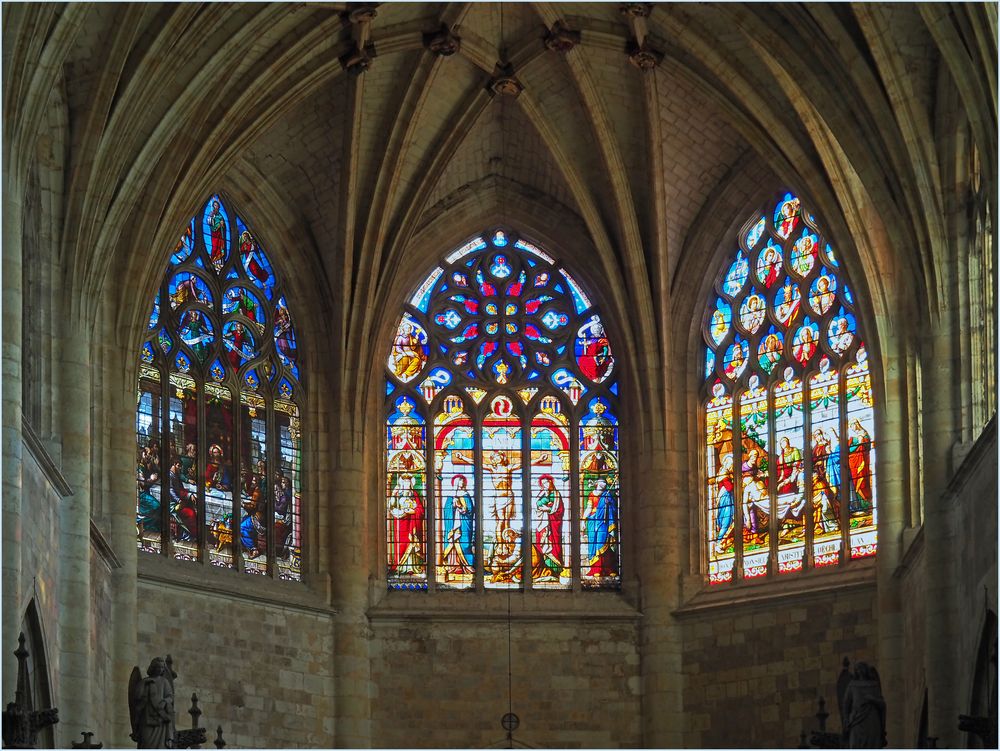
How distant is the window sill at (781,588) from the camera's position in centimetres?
3331

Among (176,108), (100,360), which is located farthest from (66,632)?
(176,108)

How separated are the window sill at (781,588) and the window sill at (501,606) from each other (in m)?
0.79

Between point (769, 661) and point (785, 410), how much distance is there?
3211 mm

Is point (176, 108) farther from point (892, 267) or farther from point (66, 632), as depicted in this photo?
point (892, 267)

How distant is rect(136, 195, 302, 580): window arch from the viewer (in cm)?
3409

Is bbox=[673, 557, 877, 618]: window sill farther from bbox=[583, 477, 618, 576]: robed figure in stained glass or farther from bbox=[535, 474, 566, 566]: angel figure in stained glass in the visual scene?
bbox=[535, 474, 566, 566]: angel figure in stained glass

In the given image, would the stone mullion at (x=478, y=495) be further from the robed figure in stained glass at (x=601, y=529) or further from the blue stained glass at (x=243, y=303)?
the blue stained glass at (x=243, y=303)

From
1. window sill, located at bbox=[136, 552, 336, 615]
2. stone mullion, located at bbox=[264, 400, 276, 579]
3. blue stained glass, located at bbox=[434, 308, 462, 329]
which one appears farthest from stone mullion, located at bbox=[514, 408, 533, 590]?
stone mullion, located at bbox=[264, 400, 276, 579]

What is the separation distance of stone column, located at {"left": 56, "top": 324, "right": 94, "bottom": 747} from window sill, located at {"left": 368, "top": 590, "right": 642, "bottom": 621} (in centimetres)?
516

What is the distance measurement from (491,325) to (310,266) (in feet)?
8.33

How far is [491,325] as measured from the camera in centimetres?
3672

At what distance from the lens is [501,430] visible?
3625 cm

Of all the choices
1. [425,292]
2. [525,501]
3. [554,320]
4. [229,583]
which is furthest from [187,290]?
[525,501]

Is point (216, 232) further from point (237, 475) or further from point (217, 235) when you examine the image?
point (237, 475)
